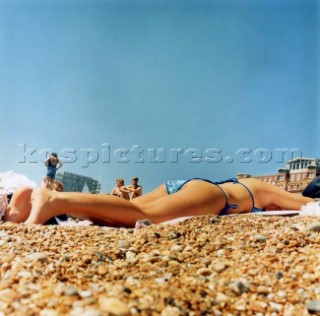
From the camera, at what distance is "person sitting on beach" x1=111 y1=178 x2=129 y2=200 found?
7385 millimetres

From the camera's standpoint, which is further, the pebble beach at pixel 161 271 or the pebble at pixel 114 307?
the pebble beach at pixel 161 271

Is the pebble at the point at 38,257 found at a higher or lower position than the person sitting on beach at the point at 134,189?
higher

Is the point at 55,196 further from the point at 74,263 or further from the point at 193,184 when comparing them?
the point at 193,184

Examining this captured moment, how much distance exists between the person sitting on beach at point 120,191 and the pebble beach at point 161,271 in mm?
4681

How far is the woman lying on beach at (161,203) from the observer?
9.66 feet

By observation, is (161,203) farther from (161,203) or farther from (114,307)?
(114,307)

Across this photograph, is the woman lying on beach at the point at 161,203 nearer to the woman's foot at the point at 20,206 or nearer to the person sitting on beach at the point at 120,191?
the woman's foot at the point at 20,206

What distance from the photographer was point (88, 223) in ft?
10.8

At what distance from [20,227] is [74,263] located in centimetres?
94

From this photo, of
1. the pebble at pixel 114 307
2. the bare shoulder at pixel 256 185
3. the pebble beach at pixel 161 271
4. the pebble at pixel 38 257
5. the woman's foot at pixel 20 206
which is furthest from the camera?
the bare shoulder at pixel 256 185

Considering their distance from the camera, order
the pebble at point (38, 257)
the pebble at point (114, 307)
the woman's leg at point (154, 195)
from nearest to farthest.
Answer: the pebble at point (114, 307), the pebble at point (38, 257), the woman's leg at point (154, 195)

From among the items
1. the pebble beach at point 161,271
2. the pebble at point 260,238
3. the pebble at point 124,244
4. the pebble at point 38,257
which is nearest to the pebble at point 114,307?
the pebble beach at point 161,271

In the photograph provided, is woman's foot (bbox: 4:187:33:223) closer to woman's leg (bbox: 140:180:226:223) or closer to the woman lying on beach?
the woman lying on beach

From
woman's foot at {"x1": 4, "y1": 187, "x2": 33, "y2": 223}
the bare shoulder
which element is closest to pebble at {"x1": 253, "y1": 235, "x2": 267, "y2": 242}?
woman's foot at {"x1": 4, "y1": 187, "x2": 33, "y2": 223}
